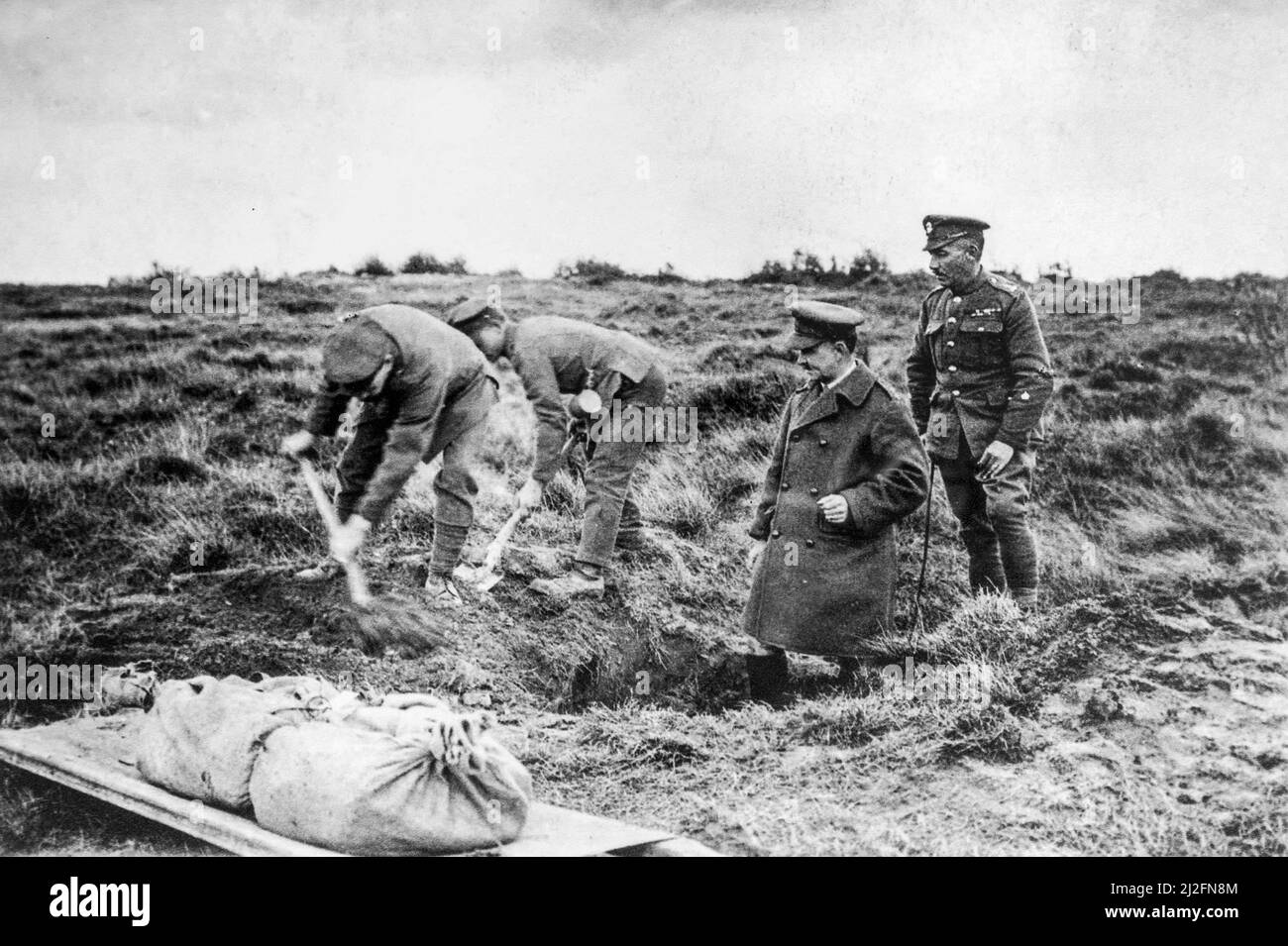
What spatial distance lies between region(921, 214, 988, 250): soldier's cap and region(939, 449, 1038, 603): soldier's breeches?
3.04 ft

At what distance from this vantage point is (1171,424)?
6270mm

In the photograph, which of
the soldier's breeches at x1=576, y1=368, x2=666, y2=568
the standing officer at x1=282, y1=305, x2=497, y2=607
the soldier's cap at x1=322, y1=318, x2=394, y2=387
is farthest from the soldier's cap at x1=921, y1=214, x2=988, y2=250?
the soldier's cap at x1=322, y1=318, x2=394, y2=387

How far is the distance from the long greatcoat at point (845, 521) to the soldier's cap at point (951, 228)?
2.74 ft

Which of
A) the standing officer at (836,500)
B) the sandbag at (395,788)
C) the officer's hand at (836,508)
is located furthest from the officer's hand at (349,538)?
the officer's hand at (836,508)

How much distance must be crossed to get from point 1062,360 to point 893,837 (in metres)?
3.83

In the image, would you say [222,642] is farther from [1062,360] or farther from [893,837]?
[1062,360]

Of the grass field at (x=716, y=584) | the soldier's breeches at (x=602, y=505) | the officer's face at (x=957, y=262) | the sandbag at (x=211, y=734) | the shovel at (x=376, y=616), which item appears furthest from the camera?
the soldier's breeches at (x=602, y=505)

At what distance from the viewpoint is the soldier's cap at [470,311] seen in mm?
5492

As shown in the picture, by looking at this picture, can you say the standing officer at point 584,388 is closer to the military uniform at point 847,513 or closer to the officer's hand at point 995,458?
the military uniform at point 847,513

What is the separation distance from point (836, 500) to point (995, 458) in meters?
0.88

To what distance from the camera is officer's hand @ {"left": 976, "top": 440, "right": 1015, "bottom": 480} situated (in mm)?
5043

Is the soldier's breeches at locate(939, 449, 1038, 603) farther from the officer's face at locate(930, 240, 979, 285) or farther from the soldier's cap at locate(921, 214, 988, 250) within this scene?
the soldier's cap at locate(921, 214, 988, 250)
